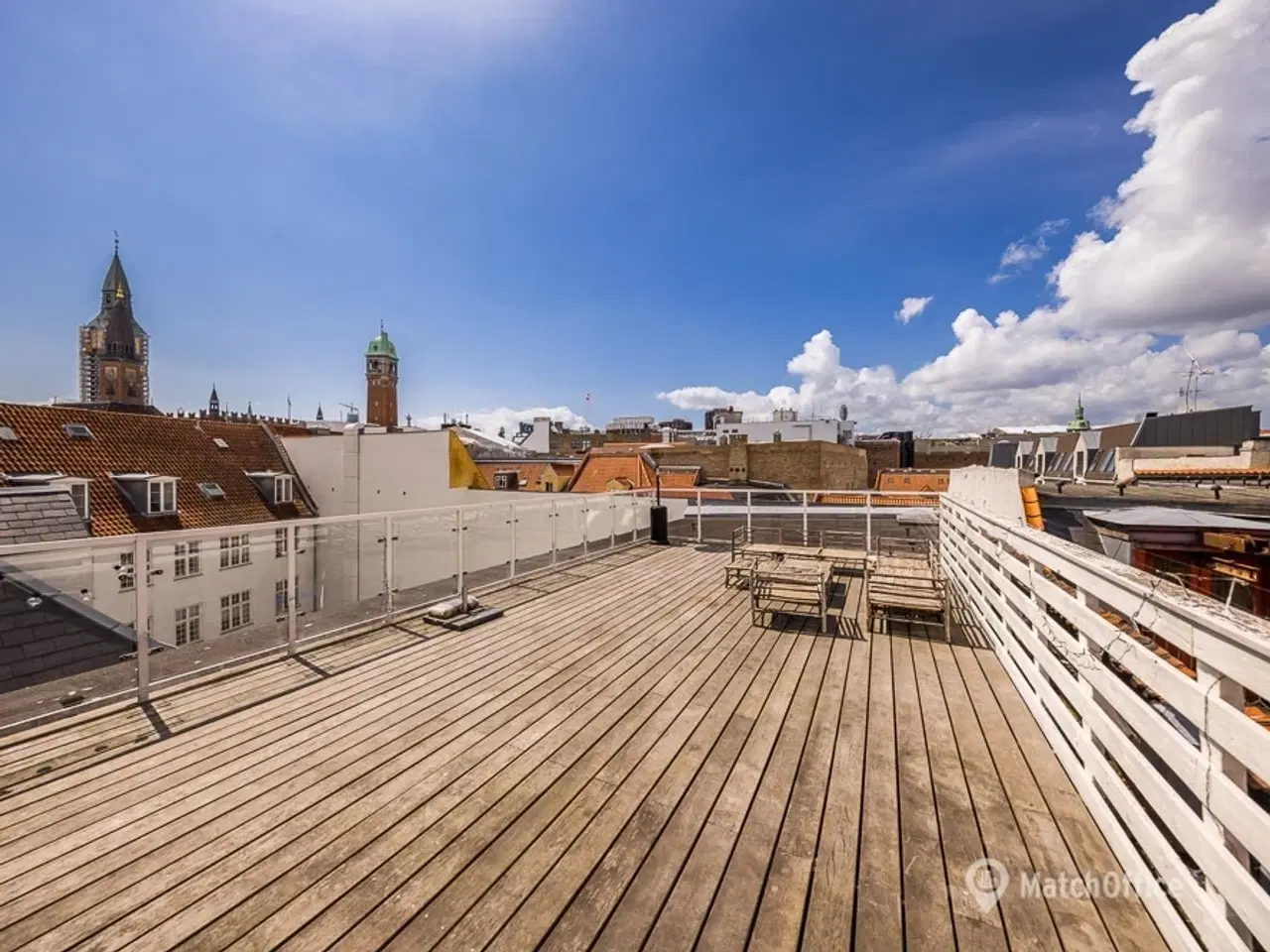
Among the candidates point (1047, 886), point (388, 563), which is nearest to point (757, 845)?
point (1047, 886)

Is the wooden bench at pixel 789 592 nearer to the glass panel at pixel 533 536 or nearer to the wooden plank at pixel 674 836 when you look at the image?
the wooden plank at pixel 674 836

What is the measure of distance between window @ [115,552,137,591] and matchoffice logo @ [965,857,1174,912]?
4875 mm

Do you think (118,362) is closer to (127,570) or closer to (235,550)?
(235,550)

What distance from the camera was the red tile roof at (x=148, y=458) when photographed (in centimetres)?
1558

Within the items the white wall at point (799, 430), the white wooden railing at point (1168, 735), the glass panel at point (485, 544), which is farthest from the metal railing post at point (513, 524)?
the white wall at point (799, 430)

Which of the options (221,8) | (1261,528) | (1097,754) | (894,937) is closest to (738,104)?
(221,8)

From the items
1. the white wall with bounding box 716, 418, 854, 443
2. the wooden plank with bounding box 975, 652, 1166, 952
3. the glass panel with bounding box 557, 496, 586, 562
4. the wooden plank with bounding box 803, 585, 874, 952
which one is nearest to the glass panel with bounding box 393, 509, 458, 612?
the glass panel with bounding box 557, 496, 586, 562

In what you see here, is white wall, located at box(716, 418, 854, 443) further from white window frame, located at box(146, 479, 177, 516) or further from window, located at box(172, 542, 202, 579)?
window, located at box(172, 542, 202, 579)

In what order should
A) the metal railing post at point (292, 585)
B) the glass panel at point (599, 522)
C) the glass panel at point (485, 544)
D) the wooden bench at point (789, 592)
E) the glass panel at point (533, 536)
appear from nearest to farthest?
the metal railing post at point (292, 585) < the wooden bench at point (789, 592) < the glass panel at point (485, 544) < the glass panel at point (533, 536) < the glass panel at point (599, 522)

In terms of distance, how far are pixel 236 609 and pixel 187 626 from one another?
2293mm

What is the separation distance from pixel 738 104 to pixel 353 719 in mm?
12262

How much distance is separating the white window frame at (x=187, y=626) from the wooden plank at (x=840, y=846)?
380 cm

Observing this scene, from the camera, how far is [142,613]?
Result: 126 inches

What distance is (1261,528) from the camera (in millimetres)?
3924
